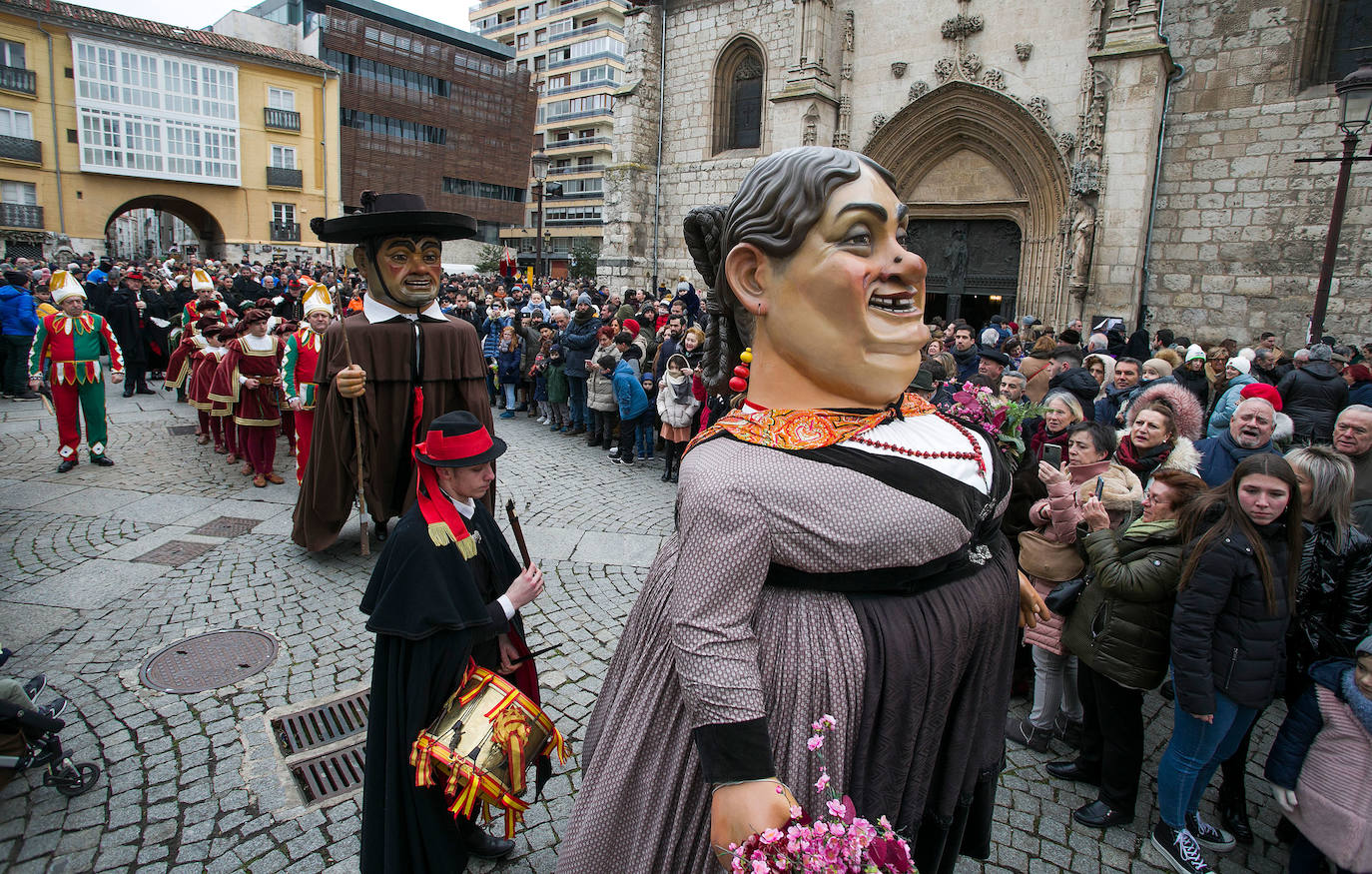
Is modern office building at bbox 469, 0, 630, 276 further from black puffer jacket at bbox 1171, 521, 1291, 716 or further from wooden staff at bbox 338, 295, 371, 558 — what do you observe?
black puffer jacket at bbox 1171, 521, 1291, 716

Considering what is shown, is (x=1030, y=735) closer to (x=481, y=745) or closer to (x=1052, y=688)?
(x=1052, y=688)

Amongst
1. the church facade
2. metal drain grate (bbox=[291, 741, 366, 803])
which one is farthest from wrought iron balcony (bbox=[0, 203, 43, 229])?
metal drain grate (bbox=[291, 741, 366, 803])

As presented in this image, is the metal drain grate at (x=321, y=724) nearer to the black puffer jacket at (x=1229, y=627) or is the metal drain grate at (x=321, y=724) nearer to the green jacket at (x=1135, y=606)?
the green jacket at (x=1135, y=606)

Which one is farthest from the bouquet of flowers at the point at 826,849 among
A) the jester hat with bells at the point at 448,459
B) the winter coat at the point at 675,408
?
the winter coat at the point at 675,408

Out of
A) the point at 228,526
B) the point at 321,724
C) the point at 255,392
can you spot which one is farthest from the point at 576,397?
the point at 321,724

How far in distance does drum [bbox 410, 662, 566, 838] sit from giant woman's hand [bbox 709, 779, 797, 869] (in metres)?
1.24

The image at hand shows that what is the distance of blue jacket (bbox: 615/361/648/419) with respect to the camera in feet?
28.8

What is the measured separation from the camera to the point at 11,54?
28.3 m

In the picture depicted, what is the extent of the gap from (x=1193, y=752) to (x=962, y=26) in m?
14.7

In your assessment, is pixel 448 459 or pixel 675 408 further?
pixel 675 408

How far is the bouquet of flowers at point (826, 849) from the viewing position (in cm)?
121

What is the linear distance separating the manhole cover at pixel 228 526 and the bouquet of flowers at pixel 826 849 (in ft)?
20.4

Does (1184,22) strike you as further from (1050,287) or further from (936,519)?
(936,519)

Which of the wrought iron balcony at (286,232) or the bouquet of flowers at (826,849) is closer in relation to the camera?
the bouquet of flowers at (826,849)
